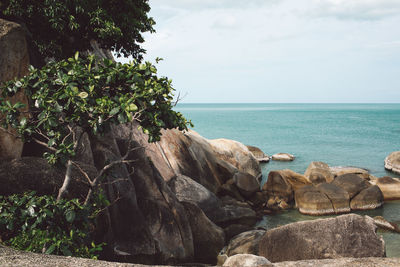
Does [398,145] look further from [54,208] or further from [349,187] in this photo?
[54,208]

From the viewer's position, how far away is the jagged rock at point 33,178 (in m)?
7.43

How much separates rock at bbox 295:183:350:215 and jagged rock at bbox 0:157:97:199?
1408 centimetres

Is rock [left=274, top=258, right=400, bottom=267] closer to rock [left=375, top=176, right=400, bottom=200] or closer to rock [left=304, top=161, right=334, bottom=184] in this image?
rock [left=375, top=176, right=400, bottom=200]

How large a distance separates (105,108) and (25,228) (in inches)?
102

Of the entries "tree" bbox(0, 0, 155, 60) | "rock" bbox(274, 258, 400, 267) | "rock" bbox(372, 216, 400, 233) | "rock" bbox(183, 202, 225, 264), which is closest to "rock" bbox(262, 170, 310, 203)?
"rock" bbox(372, 216, 400, 233)

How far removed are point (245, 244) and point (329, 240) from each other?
3.39m

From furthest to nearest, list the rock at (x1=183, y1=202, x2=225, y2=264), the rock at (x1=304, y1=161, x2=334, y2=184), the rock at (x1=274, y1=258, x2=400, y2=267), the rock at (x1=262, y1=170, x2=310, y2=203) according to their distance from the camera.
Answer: the rock at (x1=304, y1=161, x2=334, y2=184)
the rock at (x1=262, y1=170, x2=310, y2=203)
the rock at (x1=183, y1=202, x2=225, y2=264)
the rock at (x1=274, y1=258, x2=400, y2=267)

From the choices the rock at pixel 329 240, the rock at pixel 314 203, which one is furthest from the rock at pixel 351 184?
the rock at pixel 329 240

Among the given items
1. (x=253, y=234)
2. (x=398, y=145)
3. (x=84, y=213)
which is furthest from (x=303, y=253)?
(x=398, y=145)

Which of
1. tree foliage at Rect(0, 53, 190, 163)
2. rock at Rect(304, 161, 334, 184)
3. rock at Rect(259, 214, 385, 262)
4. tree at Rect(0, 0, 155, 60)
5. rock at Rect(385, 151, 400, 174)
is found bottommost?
rock at Rect(385, 151, 400, 174)

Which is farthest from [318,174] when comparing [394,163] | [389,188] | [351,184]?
[394,163]

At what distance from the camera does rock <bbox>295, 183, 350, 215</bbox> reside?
1853 cm

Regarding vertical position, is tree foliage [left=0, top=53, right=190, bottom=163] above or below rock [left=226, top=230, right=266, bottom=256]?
above

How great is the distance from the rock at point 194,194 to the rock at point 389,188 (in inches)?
493
